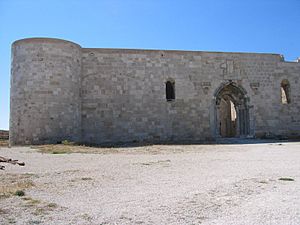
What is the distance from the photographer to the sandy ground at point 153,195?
12.1 ft

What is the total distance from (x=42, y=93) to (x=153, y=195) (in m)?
11.8

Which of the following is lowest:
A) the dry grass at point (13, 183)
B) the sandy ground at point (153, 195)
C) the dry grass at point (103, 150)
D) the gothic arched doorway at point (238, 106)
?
the sandy ground at point (153, 195)

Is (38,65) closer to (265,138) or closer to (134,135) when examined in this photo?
(134,135)

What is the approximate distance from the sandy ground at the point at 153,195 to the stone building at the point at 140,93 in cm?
815

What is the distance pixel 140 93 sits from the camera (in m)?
17.3

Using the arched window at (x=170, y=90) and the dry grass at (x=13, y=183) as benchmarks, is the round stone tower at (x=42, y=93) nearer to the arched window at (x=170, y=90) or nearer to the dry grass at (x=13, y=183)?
the arched window at (x=170, y=90)

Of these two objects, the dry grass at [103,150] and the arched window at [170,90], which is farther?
the arched window at [170,90]

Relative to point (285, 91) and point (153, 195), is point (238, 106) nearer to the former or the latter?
point (285, 91)

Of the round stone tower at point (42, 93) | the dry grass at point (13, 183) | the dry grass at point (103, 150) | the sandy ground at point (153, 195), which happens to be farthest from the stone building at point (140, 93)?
the dry grass at point (13, 183)

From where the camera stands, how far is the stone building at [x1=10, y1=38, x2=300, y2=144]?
1516 centimetres

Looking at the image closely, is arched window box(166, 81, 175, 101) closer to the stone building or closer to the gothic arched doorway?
the stone building

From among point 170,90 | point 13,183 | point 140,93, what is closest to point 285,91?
point 170,90

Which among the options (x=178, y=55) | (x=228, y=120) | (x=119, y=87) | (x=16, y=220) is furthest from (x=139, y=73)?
(x=16, y=220)

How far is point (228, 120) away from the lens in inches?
1068
